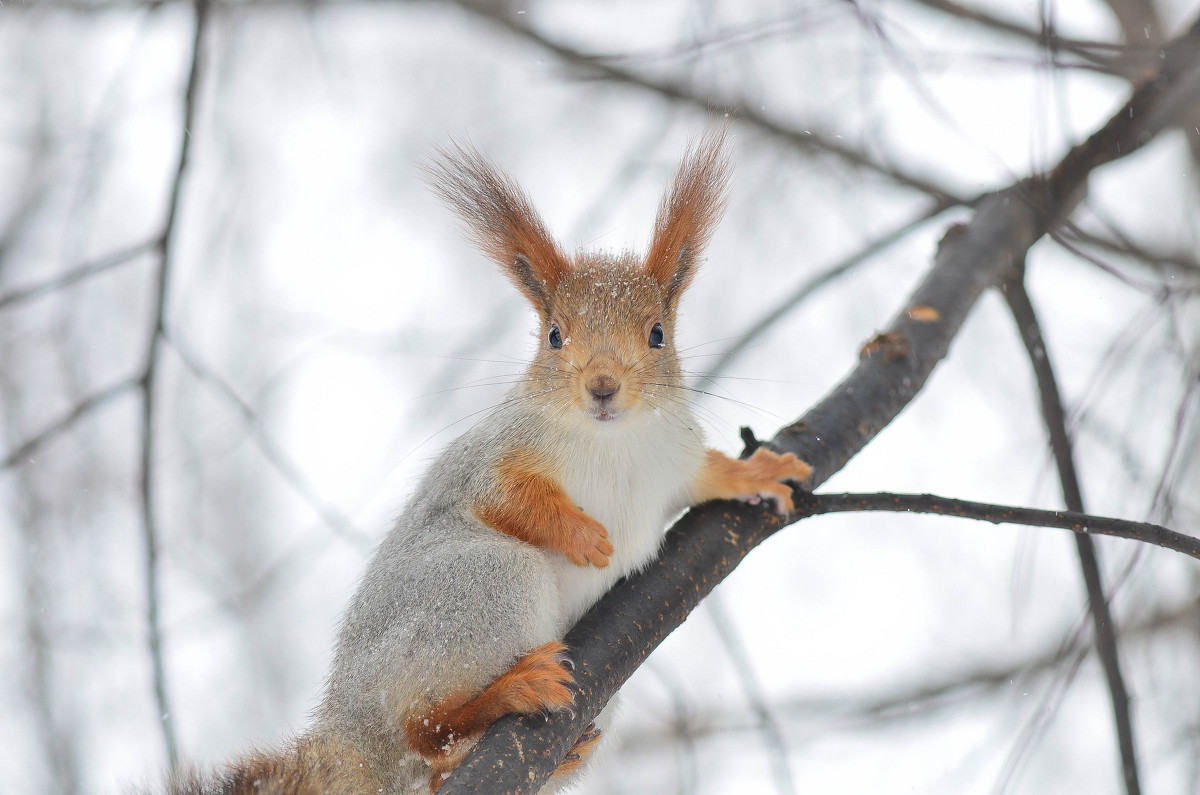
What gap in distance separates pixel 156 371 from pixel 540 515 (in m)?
1.05

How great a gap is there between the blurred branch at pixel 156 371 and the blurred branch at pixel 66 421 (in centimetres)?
6

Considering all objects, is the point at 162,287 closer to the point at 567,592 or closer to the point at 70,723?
the point at 567,592

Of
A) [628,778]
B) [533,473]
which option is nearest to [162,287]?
[533,473]

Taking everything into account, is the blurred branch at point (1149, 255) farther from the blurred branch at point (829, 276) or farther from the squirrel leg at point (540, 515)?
the squirrel leg at point (540, 515)

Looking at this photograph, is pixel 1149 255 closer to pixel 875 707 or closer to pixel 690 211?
pixel 690 211

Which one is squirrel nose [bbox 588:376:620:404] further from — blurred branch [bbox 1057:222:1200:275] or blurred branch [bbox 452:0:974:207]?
blurred branch [bbox 452:0:974:207]

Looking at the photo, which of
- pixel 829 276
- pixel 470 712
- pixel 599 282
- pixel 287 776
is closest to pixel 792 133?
pixel 829 276

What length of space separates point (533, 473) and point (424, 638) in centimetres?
40

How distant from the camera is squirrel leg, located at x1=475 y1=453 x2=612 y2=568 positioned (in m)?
1.79

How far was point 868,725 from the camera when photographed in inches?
147

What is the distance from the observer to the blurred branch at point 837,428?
4.96 ft

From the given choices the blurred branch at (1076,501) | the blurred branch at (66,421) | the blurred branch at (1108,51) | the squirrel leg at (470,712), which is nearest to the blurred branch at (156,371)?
the blurred branch at (66,421)

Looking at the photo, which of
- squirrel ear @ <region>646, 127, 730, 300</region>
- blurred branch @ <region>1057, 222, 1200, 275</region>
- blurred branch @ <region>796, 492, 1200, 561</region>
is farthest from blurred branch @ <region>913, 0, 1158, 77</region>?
blurred branch @ <region>796, 492, 1200, 561</region>

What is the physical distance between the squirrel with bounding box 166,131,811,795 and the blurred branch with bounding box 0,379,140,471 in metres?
0.70
